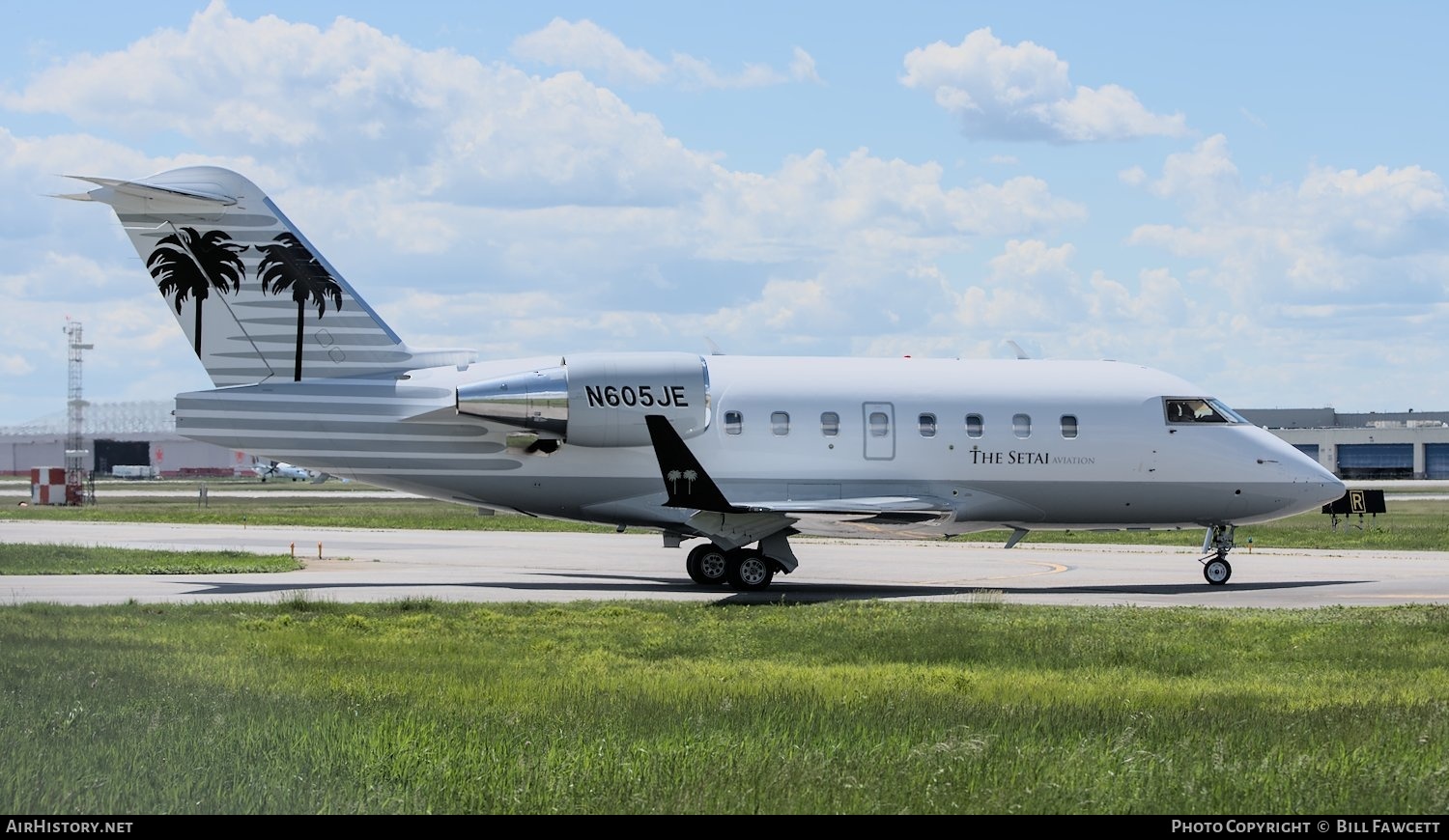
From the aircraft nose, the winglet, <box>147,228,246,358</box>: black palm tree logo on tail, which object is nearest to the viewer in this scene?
the winglet

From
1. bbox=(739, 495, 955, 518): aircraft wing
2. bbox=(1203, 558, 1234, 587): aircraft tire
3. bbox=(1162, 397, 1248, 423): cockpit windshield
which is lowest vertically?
bbox=(1203, 558, 1234, 587): aircraft tire

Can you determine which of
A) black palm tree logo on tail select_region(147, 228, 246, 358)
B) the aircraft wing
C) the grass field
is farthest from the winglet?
black palm tree logo on tail select_region(147, 228, 246, 358)

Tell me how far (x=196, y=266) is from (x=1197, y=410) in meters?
16.2

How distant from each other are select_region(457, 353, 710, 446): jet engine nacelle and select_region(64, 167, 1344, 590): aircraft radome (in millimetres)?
33

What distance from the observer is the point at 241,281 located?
22.6 meters

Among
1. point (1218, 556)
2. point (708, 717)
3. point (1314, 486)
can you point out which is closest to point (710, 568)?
point (1218, 556)

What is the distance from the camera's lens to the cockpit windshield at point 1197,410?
25047 millimetres

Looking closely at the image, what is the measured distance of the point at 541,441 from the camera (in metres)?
23.2

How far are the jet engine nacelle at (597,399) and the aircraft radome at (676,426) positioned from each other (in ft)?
0.11

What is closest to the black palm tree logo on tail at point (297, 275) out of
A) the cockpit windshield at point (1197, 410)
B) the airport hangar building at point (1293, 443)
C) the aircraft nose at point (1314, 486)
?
the cockpit windshield at point (1197, 410)

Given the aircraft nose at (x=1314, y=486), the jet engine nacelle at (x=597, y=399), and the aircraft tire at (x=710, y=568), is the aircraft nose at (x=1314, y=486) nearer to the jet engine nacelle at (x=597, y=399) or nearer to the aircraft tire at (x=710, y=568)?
the aircraft tire at (x=710, y=568)

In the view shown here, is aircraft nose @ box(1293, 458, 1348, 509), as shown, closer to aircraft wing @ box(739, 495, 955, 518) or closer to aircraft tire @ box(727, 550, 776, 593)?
aircraft wing @ box(739, 495, 955, 518)

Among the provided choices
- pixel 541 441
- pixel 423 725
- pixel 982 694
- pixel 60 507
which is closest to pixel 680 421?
pixel 541 441

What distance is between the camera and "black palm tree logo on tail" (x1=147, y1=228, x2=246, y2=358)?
73.2ft
